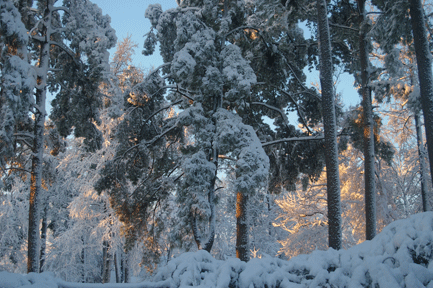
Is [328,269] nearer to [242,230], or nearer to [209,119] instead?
[209,119]

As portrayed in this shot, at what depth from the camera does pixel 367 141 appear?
32.2 ft

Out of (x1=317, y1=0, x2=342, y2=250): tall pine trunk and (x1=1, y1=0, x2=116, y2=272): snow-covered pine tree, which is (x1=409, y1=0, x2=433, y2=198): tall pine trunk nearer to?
(x1=317, y1=0, x2=342, y2=250): tall pine trunk

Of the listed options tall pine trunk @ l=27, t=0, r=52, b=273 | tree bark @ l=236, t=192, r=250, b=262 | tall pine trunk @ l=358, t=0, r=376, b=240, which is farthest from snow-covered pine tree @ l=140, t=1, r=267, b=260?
tall pine trunk @ l=27, t=0, r=52, b=273

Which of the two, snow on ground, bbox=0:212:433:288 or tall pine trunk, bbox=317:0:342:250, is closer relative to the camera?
snow on ground, bbox=0:212:433:288

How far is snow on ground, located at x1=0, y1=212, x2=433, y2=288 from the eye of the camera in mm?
3021

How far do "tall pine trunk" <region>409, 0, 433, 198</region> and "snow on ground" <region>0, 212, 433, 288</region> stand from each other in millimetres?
4700

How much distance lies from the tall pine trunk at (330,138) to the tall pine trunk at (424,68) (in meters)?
2.03

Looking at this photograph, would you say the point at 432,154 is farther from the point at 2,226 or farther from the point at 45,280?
the point at 2,226

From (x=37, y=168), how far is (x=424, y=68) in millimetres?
11022

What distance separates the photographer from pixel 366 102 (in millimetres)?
10094

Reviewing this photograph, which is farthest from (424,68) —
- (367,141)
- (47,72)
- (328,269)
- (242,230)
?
(47,72)

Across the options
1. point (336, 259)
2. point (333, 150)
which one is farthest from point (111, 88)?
point (336, 259)

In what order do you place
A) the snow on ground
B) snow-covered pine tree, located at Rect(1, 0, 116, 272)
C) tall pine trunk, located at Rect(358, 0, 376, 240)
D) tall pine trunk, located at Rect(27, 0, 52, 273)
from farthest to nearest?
tall pine trunk, located at Rect(358, 0, 376, 240), tall pine trunk, located at Rect(27, 0, 52, 273), snow-covered pine tree, located at Rect(1, 0, 116, 272), the snow on ground

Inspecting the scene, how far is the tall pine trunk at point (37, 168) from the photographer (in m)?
8.98
